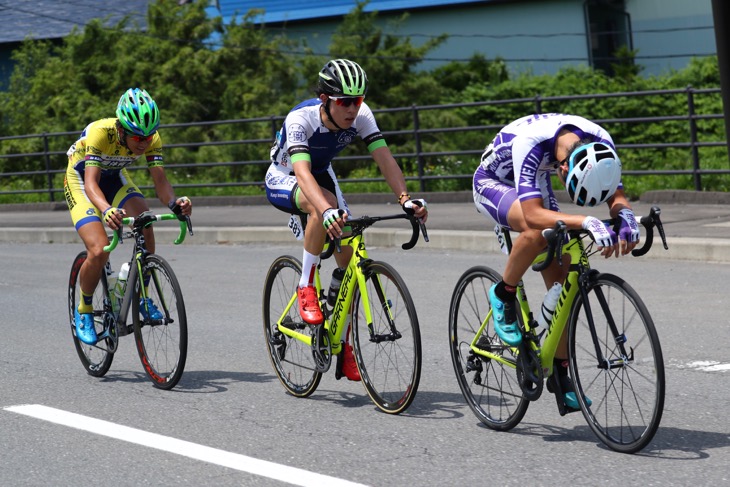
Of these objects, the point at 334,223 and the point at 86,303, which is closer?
the point at 334,223

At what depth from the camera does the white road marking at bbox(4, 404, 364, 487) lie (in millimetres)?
5309

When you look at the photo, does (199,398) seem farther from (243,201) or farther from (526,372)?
(243,201)

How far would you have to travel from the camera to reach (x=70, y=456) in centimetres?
595

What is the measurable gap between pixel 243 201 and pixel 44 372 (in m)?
12.9

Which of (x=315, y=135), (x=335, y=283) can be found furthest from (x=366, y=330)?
(x=315, y=135)

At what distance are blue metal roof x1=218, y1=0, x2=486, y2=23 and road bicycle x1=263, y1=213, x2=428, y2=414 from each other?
3040 cm

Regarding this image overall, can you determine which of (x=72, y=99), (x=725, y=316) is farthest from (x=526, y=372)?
(x=72, y=99)

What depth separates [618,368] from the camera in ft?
17.9

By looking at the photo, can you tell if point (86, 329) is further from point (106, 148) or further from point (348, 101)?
point (348, 101)

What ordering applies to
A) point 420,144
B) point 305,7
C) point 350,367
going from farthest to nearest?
point 305,7
point 420,144
point 350,367

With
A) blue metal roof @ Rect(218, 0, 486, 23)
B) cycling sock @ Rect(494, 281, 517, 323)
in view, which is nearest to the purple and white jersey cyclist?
cycling sock @ Rect(494, 281, 517, 323)

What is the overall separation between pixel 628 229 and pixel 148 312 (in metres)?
3.61

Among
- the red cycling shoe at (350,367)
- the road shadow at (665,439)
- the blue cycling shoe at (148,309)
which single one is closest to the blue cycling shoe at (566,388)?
the road shadow at (665,439)

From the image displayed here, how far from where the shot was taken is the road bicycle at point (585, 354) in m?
5.25
